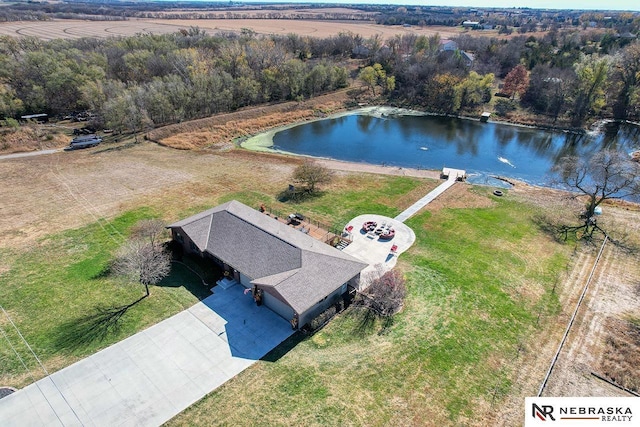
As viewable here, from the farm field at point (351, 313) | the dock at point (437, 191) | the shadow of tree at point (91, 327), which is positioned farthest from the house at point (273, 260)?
the dock at point (437, 191)

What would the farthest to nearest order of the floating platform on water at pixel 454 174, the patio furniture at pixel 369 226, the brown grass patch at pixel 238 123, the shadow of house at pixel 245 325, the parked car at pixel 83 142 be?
the brown grass patch at pixel 238 123
the parked car at pixel 83 142
the floating platform on water at pixel 454 174
the patio furniture at pixel 369 226
the shadow of house at pixel 245 325

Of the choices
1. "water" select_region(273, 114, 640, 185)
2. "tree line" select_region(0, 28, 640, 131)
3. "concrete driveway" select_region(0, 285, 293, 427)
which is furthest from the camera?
"tree line" select_region(0, 28, 640, 131)

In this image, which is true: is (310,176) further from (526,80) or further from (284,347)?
(526,80)

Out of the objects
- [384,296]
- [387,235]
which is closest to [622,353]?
[384,296]

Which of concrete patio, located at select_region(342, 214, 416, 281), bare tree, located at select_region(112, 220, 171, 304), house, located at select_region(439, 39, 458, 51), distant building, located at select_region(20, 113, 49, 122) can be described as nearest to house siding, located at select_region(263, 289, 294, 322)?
concrete patio, located at select_region(342, 214, 416, 281)

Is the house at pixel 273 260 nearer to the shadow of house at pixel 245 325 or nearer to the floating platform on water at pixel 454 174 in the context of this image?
the shadow of house at pixel 245 325

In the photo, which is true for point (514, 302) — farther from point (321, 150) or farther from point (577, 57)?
point (577, 57)

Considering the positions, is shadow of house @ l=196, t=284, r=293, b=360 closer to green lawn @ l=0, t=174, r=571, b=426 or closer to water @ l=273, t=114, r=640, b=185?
green lawn @ l=0, t=174, r=571, b=426
